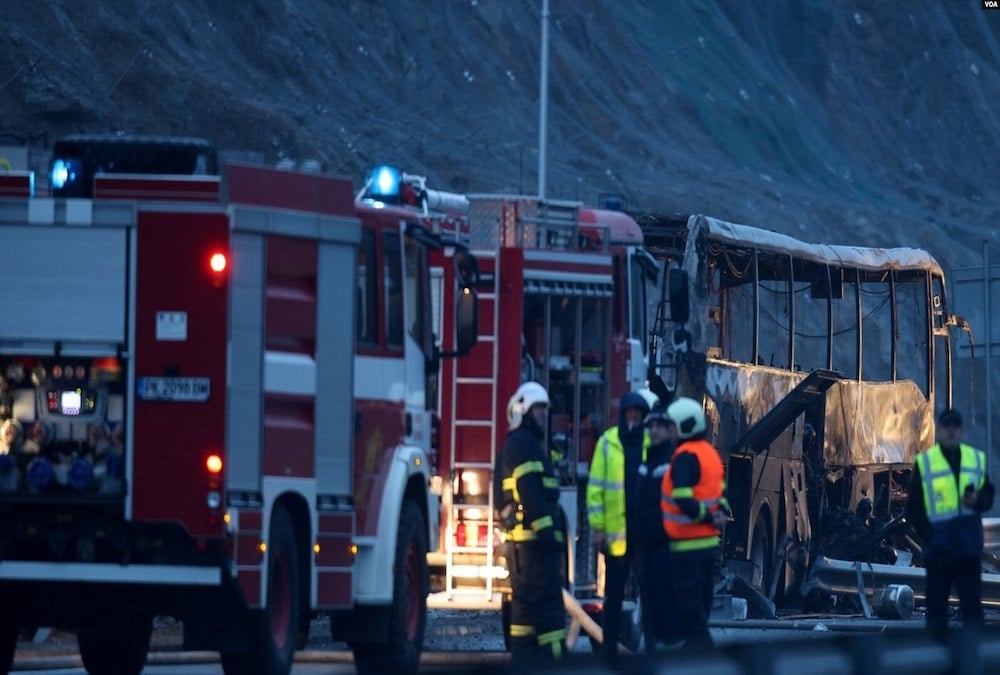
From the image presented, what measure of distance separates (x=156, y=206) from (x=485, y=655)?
4.49m

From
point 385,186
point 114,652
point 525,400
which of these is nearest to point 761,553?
point 385,186

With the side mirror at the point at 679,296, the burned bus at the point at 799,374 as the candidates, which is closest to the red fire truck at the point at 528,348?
the side mirror at the point at 679,296

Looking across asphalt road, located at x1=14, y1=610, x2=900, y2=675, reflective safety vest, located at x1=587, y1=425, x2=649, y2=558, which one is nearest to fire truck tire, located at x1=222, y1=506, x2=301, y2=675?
asphalt road, located at x1=14, y1=610, x2=900, y2=675

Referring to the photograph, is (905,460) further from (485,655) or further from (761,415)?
(485,655)

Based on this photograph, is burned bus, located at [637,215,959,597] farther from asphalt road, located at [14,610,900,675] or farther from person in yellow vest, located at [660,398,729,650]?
person in yellow vest, located at [660,398,729,650]

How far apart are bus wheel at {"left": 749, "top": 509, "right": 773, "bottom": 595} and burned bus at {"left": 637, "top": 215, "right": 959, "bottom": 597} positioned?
0.07ft

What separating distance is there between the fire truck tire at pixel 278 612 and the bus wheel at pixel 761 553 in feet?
39.3

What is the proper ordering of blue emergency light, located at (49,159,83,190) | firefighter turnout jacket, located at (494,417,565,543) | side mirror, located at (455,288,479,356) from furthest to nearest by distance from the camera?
side mirror, located at (455,288,479,356) → firefighter turnout jacket, located at (494,417,565,543) → blue emergency light, located at (49,159,83,190)

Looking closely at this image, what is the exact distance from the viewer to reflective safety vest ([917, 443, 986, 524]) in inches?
A: 526

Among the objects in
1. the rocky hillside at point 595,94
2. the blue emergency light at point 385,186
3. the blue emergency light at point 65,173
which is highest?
the rocky hillside at point 595,94

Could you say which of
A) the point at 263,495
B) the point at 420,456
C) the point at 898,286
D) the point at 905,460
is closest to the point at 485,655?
the point at 420,456

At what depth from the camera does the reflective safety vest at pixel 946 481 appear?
1337 centimetres

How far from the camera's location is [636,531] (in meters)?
13.2

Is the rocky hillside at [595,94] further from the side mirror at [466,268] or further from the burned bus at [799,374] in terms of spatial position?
the side mirror at [466,268]
